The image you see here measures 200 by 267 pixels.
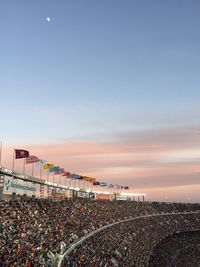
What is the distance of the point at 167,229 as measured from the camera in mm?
83500

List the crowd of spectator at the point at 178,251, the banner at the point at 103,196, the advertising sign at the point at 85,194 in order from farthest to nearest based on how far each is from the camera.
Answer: the banner at the point at 103,196 < the advertising sign at the point at 85,194 < the crowd of spectator at the point at 178,251

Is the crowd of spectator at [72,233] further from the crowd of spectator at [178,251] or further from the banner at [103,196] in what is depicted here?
the banner at [103,196]

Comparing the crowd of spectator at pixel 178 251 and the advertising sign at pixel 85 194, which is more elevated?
the advertising sign at pixel 85 194

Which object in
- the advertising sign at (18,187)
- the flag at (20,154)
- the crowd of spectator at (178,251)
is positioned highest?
the flag at (20,154)

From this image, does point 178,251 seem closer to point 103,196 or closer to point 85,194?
point 85,194

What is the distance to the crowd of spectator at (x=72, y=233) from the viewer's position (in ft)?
95.5

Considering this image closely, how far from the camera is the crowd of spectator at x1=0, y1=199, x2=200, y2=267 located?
29.1m

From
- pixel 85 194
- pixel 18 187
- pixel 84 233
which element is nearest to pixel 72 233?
pixel 84 233

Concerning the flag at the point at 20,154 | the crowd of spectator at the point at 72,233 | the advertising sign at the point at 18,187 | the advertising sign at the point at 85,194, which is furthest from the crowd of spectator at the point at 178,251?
the advertising sign at the point at 85,194

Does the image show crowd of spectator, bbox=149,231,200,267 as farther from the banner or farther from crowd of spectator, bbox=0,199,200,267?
the banner

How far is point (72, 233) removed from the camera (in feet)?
148

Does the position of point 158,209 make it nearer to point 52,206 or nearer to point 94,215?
point 94,215

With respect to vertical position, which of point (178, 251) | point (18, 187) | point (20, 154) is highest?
point (20, 154)

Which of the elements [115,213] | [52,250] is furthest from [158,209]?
[52,250]
